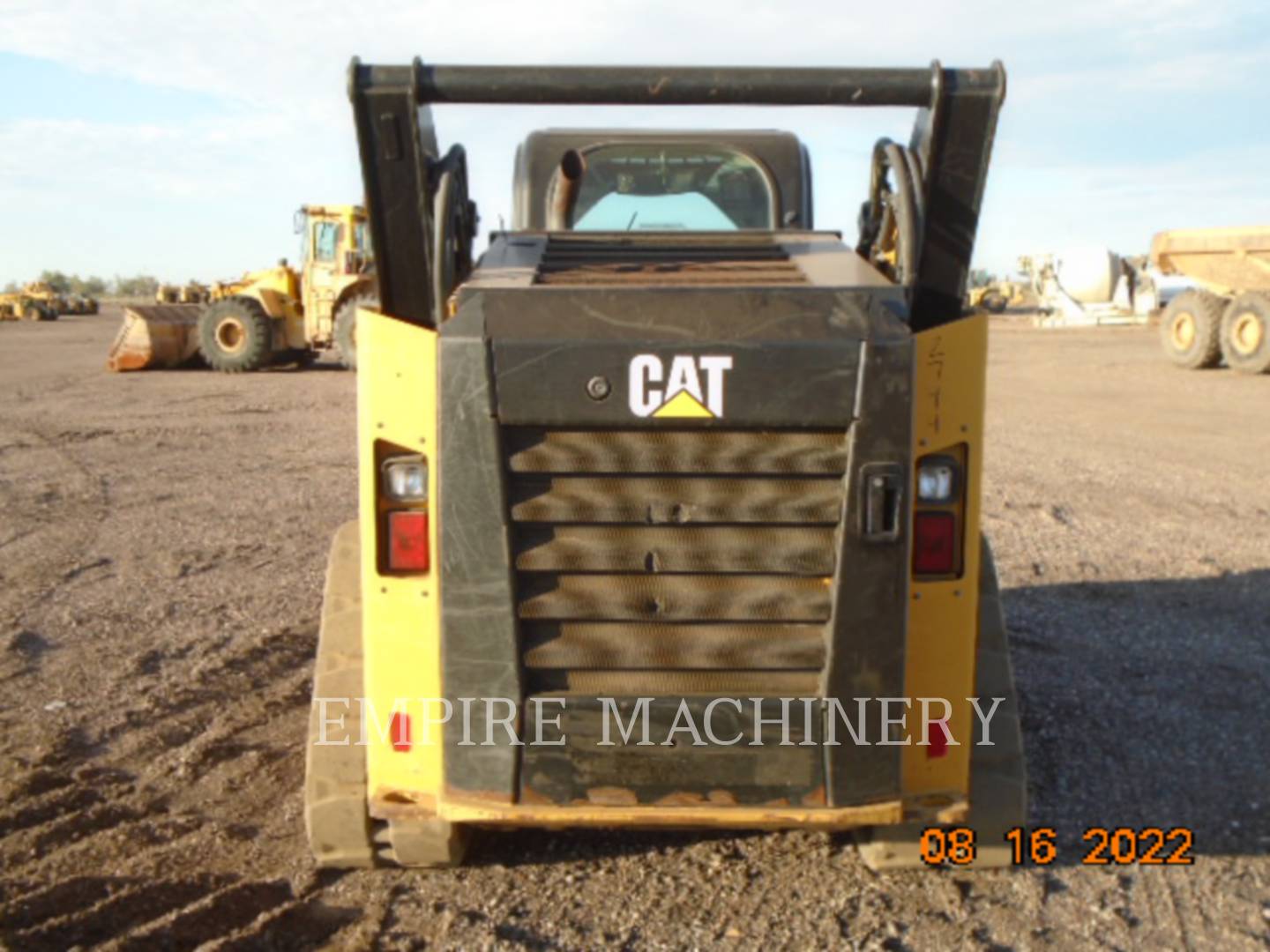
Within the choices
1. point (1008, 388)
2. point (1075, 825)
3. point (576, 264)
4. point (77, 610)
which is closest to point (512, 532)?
point (576, 264)

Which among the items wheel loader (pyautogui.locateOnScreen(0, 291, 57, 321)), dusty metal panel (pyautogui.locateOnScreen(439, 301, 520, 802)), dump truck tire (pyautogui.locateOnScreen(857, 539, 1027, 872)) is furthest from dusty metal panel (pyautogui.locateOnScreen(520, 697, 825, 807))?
wheel loader (pyautogui.locateOnScreen(0, 291, 57, 321))

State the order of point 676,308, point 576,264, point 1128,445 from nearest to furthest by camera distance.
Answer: point 676,308, point 576,264, point 1128,445

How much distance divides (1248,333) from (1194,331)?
4.91 ft

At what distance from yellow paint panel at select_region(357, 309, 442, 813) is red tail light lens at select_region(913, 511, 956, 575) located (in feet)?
3.80

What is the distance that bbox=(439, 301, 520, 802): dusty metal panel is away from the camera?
119 inches

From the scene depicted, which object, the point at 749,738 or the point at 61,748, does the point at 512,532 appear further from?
the point at 61,748

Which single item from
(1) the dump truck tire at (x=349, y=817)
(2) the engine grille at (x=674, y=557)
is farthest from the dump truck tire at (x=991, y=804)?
(1) the dump truck tire at (x=349, y=817)

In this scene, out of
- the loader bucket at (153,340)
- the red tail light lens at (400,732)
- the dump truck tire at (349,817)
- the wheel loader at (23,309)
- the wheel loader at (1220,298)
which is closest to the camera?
the red tail light lens at (400,732)

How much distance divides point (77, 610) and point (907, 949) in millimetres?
Answer: 4685

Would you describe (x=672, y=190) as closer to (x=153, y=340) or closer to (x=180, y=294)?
(x=153, y=340)

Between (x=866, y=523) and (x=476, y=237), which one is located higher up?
(x=476, y=237)

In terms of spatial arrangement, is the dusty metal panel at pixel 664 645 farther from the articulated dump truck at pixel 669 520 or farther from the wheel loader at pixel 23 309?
the wheel loader at pixel 23 309

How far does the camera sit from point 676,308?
3.02m

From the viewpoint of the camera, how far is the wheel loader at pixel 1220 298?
65.9 feet
